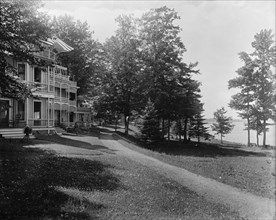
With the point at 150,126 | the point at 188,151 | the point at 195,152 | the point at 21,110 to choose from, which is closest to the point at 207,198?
the point at 150,126

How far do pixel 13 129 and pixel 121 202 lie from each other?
58.5 feet

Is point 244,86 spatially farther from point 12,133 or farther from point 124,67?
point 12,133

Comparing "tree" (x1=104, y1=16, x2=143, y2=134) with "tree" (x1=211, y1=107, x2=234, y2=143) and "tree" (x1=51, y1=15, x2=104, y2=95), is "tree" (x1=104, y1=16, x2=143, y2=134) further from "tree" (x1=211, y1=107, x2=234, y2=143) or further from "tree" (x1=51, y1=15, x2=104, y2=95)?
"tree" (x1=211, y1=107, x2=234, y2=143)

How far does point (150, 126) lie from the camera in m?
27.7

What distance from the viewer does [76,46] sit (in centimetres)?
4672

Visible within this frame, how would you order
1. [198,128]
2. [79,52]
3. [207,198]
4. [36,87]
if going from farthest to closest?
1. [79,52]
2. [198,128]
3. [36,87]
4. [207,198]

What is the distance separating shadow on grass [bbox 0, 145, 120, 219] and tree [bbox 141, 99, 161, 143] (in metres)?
13.9

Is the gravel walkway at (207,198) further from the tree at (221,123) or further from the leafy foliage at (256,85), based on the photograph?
Answer: the tree at (221,123)

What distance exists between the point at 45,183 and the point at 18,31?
7484mm

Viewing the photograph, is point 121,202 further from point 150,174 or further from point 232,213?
point 150,174

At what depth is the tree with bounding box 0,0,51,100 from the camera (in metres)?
11.7

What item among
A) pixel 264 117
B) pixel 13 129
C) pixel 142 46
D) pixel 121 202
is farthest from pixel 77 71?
pixel 121 202

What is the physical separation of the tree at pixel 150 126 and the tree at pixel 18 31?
15.9 m

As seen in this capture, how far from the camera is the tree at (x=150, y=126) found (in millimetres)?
27484
